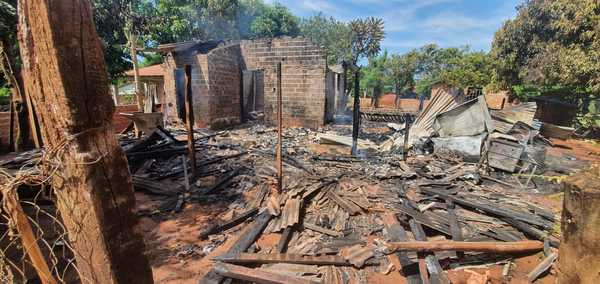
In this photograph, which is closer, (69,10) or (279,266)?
(69,10)

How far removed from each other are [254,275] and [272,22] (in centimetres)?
2456

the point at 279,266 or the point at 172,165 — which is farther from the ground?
the point at 172,165

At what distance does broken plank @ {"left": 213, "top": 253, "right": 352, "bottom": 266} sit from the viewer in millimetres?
3327

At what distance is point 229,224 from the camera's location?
14.4 feet

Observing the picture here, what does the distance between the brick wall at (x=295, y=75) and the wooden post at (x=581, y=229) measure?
10.1 m

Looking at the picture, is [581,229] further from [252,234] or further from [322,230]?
[252,234]

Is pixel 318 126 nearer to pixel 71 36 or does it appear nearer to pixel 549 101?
pixel 71 36

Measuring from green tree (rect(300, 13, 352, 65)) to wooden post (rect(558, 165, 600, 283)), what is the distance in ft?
98.6

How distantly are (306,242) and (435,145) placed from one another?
639 cm

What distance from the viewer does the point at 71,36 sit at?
3.89 feet

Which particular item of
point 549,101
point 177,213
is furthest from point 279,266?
point 549,101

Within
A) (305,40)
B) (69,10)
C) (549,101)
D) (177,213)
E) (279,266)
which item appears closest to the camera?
(69,10)

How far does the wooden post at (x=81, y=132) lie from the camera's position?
1.16m

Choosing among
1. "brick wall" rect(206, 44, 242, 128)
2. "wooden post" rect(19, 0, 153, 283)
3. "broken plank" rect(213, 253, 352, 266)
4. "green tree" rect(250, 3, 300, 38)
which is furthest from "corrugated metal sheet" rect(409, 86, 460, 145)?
"green tree" rect(250, 3, 300, 38)
